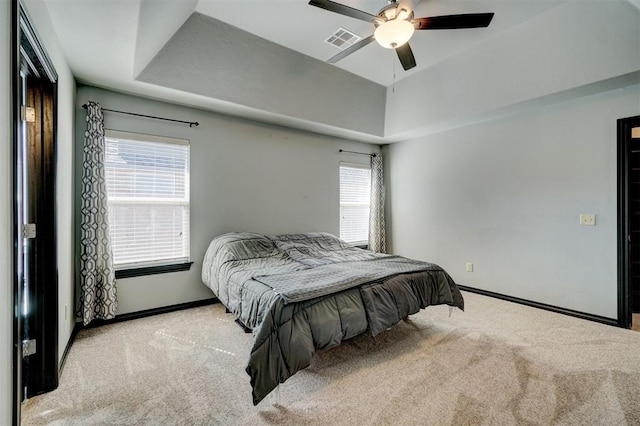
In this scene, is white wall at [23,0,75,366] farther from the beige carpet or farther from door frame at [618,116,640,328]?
door frame at [618,116,640,328]

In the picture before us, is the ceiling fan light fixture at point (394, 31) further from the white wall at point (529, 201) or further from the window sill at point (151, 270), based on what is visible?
the window sill at point (151, 270)

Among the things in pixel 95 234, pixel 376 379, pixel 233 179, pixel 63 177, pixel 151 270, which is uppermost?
pixel 233 179

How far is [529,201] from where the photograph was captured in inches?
145

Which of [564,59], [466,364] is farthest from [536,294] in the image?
[564,59]

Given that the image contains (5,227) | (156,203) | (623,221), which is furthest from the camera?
(156,203)

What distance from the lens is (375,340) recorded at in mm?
2680

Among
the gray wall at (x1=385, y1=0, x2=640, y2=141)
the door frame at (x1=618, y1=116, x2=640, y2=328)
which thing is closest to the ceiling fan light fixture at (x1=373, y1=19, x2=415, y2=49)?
the gray wall at (x1=385, y1=0, x2=640, y2=141)

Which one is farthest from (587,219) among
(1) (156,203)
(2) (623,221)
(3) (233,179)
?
(1) (156,203)

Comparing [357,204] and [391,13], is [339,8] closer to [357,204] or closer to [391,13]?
[391,13]

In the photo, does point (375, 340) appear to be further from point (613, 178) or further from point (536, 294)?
point (613, 178)

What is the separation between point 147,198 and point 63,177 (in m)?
1.00

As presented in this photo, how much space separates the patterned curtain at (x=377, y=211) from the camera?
17.4 ft

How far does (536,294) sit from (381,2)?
12.3ft

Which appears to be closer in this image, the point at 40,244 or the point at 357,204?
the point at 40,244
